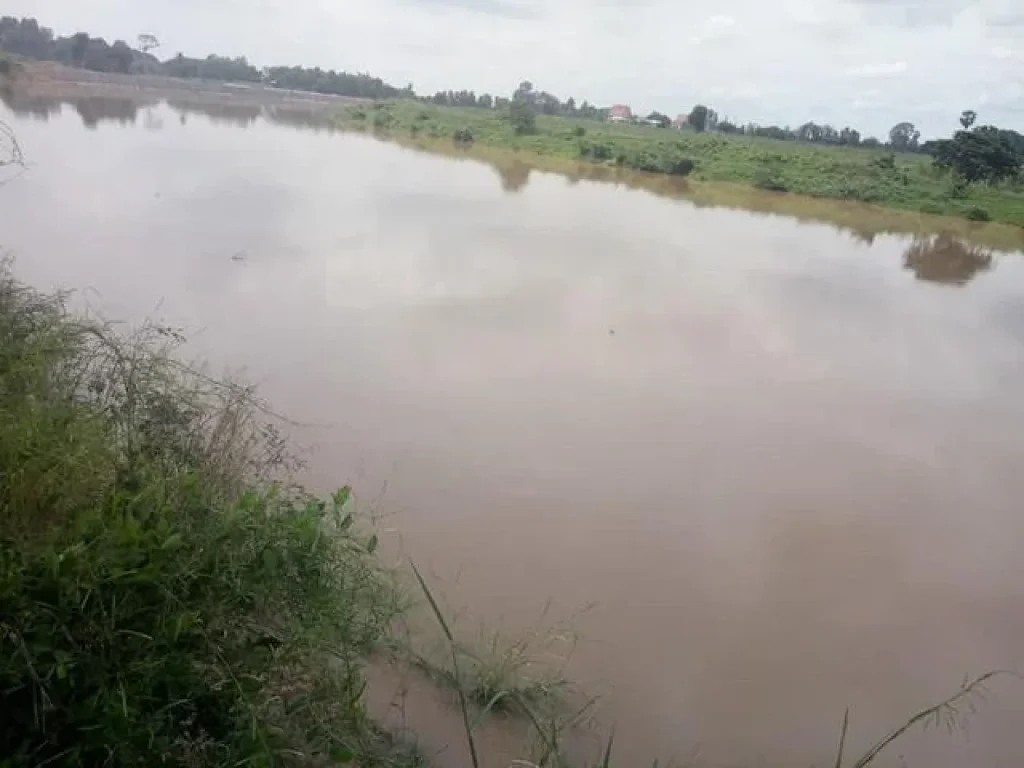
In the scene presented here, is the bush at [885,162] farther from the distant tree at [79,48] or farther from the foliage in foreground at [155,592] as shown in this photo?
the distant tree at [79,48]

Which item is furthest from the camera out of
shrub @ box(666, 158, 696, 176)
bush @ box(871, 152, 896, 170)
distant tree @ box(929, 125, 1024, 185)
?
bush @ box(871, 152, 896, 170)

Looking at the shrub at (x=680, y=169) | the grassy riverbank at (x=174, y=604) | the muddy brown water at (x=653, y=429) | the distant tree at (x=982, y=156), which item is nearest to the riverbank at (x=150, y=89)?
the muddy brown water at (x=653, y=429)

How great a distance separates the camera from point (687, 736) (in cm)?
257

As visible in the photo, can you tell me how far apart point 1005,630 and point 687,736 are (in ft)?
5.80

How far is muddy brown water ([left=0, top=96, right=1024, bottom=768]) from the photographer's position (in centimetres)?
296

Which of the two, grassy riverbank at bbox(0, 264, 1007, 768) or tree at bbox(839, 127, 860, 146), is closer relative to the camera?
grassy riverbank at bbox(0, 264, 1007, 768)

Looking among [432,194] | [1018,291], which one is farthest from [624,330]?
[432,194]

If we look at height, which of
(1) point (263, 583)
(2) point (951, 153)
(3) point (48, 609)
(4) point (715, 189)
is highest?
(2) point (951, 153)

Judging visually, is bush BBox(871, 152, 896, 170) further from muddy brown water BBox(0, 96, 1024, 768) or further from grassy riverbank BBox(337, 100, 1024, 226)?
muddy brown water BBox(0, 96, 1024, 768)

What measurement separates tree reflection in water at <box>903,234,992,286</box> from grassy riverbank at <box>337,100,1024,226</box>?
343 centimetres

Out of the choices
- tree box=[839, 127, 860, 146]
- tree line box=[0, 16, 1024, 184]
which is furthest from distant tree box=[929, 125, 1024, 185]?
tree box=[839, 127, 860, 146]

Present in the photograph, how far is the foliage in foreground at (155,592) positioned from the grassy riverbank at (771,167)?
58.9 feet

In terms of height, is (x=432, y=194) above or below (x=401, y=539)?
above

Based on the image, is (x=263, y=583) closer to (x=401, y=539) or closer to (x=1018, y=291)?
(x=401, y=539)
